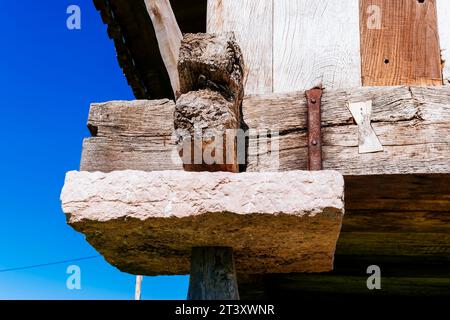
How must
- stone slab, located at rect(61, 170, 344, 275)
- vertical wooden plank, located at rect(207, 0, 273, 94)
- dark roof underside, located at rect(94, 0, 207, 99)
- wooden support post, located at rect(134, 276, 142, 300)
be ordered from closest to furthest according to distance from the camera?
stone slab, located at rect(61, 170, 344, 275) → vertical wooden plank, located at rect(207, 0, 273, 94) → dark roof underside, located at rect(94, 0, 207, 99) → wooden support post, located at rect(134, 276, 142, 300)

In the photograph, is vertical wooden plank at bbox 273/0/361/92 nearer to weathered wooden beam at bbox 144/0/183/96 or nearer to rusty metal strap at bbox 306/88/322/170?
rusty metal strap at bbox 306/88/322/170

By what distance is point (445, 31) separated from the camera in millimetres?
2086

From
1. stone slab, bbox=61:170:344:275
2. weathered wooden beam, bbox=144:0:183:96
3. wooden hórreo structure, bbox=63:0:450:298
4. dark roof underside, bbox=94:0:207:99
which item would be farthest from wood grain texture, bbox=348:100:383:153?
dark roof underside, bbox=94:0:207:99

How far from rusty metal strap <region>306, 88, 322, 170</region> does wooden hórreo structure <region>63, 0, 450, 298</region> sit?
0.06ft

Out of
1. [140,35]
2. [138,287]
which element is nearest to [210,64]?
[140,35]

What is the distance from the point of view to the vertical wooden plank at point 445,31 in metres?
2.03

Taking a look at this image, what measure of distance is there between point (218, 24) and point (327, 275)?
1834mm

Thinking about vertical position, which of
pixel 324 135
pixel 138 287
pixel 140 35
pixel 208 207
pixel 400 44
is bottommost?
pixel 138 287

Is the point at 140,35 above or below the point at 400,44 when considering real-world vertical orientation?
above

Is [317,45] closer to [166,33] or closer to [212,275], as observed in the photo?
[166,33]

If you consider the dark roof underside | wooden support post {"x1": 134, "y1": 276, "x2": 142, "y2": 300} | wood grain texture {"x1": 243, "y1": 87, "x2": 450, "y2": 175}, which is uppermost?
the dark roof underside

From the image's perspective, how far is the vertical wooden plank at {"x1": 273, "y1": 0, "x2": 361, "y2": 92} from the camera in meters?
2.07

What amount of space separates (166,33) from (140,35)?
157cm
